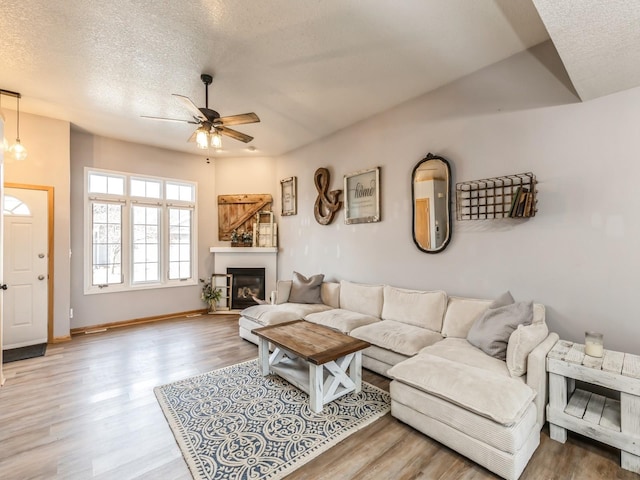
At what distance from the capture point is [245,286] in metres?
5.86

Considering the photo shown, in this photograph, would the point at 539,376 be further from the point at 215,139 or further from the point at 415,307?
the point at 215,139

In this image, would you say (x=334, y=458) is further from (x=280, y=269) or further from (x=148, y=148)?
(x=148, y=148)

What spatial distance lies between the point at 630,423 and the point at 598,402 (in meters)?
0.38

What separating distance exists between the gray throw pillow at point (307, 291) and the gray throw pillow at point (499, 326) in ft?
7.57

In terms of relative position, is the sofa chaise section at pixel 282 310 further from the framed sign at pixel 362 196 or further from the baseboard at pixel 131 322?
the baseboard at pixel 131 322

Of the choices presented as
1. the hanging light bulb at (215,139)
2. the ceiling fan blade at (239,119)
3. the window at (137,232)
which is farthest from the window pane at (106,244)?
the ceiling fan blade at (239,119)

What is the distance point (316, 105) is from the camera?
151 inches

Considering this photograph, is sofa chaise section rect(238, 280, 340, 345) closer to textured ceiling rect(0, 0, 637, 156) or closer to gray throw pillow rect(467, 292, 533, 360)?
gray throw pillow rect(467, 292, 533, 360)

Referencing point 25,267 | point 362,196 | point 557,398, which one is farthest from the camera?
point 362,196

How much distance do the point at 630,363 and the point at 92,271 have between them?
639 cm

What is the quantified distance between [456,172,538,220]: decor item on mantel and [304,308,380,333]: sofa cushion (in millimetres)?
1591

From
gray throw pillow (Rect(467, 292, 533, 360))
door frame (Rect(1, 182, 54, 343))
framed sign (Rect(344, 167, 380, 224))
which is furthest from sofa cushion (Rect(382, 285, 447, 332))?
door frame (Rect(1, 182, 54, 343))

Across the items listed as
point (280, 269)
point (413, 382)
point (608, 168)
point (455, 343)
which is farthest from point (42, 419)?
point (608, 168)

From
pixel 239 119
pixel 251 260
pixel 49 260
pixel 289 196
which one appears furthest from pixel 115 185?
pixel 239 119
